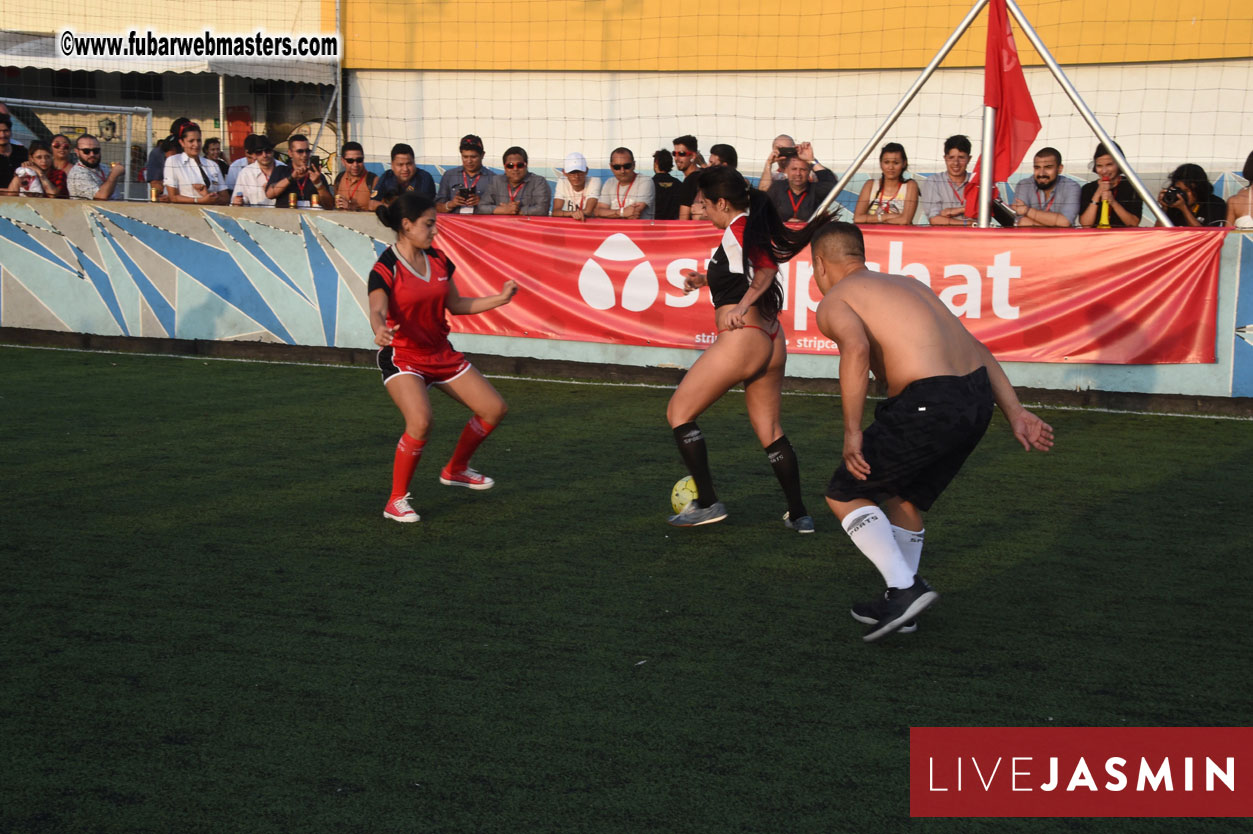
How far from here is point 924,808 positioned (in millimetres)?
3336

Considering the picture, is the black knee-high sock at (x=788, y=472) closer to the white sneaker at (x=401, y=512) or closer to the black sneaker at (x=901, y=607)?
the black sneaker at (x=901, y=607)

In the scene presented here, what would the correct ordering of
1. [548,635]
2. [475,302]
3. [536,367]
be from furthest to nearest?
[536,367], [475,302], [548,635]

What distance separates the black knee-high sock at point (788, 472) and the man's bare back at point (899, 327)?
1.71 meters

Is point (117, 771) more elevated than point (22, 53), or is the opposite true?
point (22, 53)

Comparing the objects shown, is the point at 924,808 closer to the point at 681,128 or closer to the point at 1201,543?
the point at 1201,543

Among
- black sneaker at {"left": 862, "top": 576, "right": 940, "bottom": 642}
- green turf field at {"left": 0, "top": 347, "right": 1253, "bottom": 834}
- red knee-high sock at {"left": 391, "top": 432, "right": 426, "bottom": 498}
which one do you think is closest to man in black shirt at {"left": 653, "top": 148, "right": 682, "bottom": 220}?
green turf field at {"left": 0, "top": 347, "right": 1253, "bottom": 834}

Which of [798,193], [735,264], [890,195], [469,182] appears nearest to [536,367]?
[469,182]

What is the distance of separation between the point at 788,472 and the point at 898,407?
69.5 inches

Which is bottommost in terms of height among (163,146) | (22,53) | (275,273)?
(275,273)

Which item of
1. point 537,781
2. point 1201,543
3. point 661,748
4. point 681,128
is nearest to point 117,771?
point 537,781

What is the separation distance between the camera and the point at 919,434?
4.54 meters

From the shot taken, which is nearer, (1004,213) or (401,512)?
(401,512)

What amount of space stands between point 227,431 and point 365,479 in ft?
6.01

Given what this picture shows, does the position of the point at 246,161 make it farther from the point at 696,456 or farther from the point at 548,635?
the point at 548,635
